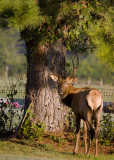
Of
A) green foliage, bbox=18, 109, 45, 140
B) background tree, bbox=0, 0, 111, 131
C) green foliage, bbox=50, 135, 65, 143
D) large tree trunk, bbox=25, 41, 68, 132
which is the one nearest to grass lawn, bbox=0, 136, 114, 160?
green foliage, bbox=50, 135, 65, 143

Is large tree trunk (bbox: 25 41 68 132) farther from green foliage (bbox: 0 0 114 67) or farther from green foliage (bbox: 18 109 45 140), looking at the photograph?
green foliage (bbox: 0 0 114 67)

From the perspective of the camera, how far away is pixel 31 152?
9.27 metres

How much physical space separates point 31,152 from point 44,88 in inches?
109

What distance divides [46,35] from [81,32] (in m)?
1.21

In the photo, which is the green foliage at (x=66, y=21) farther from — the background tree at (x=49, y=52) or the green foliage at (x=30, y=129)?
the green foliage at (x=30, y=129)

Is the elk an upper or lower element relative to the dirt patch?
upper

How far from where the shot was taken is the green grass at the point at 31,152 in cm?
857

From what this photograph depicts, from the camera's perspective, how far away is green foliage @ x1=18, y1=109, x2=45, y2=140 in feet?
36.0

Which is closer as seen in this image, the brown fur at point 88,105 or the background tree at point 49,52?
the brown fur at point 88,105

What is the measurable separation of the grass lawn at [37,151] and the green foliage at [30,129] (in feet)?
0.91

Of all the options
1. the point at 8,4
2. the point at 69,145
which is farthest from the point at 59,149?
the point at 8,4

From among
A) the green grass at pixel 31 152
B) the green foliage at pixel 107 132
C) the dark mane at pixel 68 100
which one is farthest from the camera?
the green foliage at pixel 107 132

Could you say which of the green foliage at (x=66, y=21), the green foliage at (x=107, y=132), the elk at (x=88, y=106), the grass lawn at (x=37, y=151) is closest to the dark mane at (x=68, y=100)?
the elk at (x=88, y=106)

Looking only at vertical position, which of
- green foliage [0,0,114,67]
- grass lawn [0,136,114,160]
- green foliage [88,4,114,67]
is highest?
green foliage [0,0,114,67]
